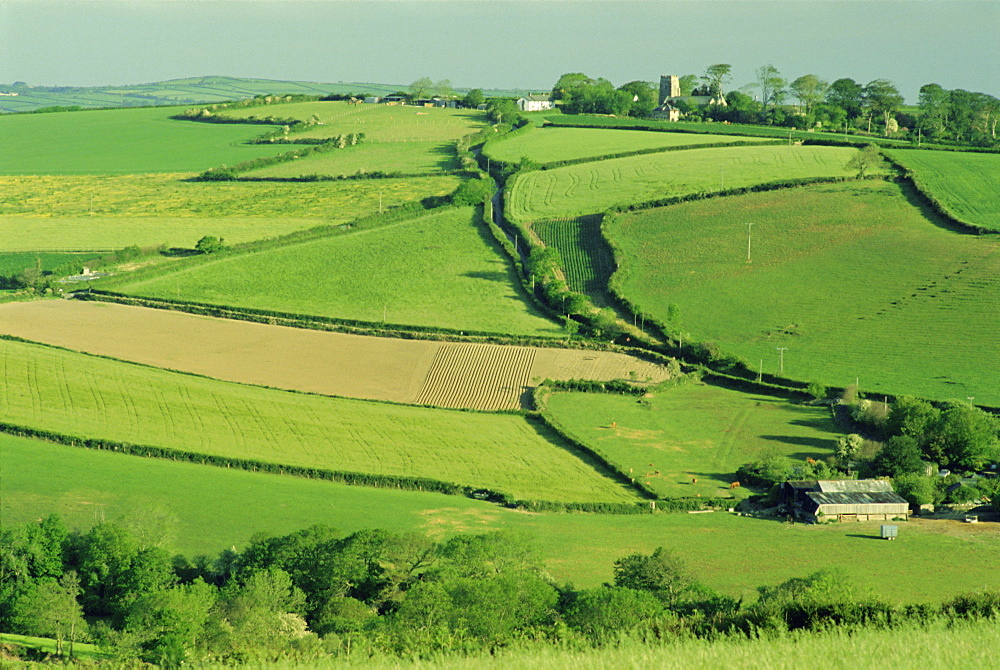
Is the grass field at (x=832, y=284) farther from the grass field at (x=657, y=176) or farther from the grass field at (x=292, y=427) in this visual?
the grass field at (x=292, y=427)

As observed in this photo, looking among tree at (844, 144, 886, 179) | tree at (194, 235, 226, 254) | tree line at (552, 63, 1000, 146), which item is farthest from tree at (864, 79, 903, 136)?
tree at (194, 235, 226, 254)

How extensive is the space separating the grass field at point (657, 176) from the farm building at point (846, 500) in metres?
60.5

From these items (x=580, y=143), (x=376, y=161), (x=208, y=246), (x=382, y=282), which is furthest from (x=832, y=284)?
(x=376, y=161)

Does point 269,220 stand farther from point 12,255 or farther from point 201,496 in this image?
point 201,496

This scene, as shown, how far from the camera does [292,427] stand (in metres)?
61.6

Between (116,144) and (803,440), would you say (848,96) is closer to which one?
(116,144)

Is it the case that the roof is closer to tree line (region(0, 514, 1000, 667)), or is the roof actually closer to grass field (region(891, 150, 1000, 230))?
tree line (region(0, 514, 1000, 667))

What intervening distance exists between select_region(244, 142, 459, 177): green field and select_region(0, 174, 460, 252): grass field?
6139 mm

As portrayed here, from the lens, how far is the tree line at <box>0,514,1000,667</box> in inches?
1141

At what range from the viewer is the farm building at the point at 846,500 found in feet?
168

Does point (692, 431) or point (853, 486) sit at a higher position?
point (853, 486)

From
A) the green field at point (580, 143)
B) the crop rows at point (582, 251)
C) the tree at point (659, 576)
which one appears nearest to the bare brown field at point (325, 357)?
the crop rows at point (582, 251)

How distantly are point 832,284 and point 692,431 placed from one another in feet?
92.6

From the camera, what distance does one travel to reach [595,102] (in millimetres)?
194625
